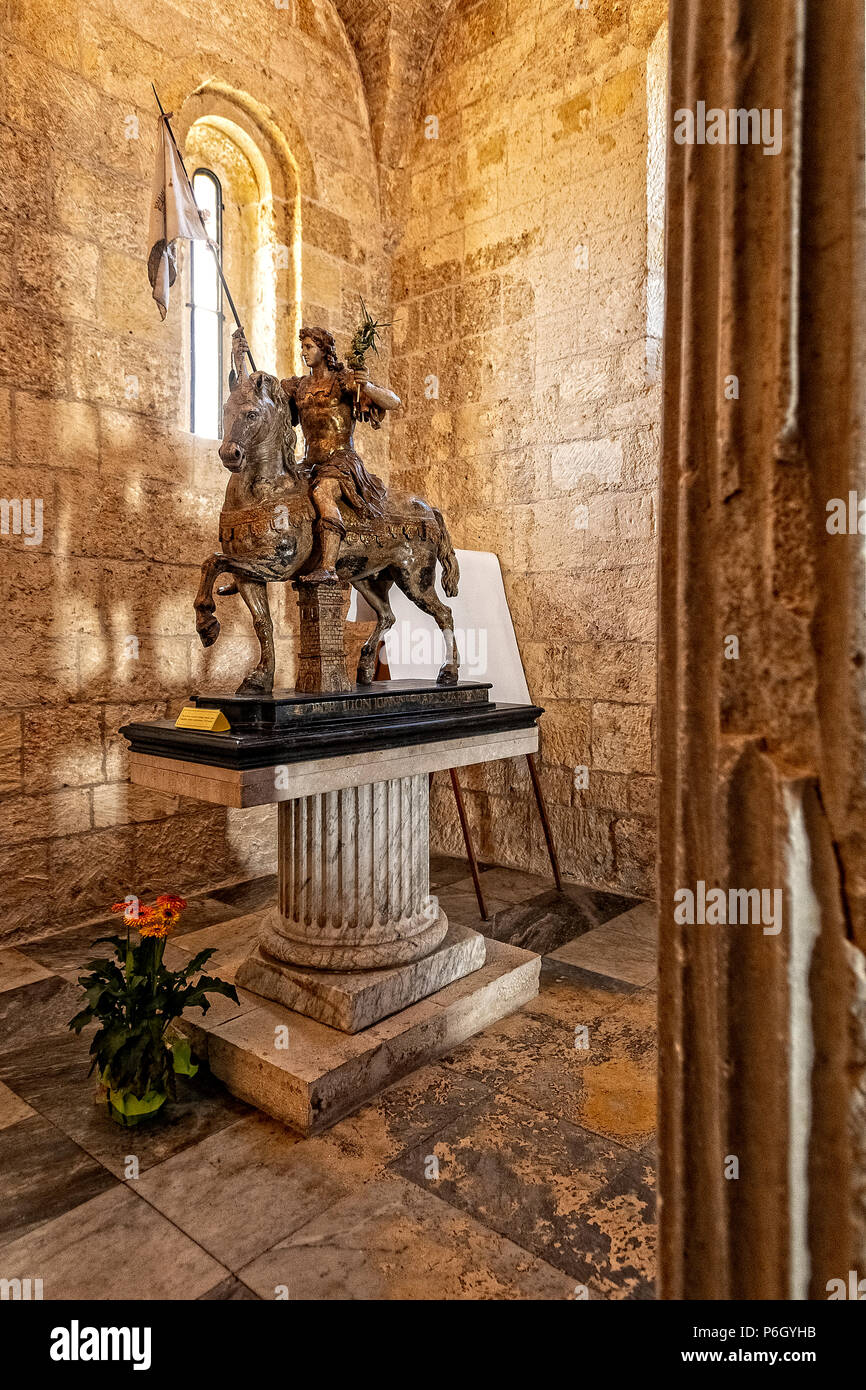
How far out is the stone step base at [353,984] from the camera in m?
2.40

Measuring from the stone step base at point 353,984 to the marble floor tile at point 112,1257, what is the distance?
0.70 meters

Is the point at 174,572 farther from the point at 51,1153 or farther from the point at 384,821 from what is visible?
the point at 51,1153

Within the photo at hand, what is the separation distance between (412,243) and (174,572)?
110 inches

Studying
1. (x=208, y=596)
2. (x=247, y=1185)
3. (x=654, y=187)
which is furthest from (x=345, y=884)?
(x=654, y=187)

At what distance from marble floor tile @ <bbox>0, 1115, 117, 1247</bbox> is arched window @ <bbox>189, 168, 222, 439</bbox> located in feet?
11.2

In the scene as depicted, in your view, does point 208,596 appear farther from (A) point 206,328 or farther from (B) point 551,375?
(B) point 551,375

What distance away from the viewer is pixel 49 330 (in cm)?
359

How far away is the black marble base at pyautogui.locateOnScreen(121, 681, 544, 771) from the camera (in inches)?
84.9

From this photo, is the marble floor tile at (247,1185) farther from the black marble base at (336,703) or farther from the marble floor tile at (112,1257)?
the black marble base at (336,703)

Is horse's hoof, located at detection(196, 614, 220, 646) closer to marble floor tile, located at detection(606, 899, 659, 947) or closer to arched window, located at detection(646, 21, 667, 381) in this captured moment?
marble floor tile, located at detection(606, 899, 659, 947)

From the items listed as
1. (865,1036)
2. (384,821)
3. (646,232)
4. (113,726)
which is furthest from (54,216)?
(865,1036)

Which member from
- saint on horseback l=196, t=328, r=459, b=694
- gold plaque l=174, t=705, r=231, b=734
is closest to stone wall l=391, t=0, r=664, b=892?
saint on horseback l=196, t=328, r=459, b=694

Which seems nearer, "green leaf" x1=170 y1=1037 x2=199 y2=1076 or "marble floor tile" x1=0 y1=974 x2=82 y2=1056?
"green leaf" x1=170 y1=1037 x2=199 y2=1076

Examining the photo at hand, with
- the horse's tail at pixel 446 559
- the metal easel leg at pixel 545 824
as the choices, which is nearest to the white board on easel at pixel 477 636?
the metal easel leg at pixel 545 824
